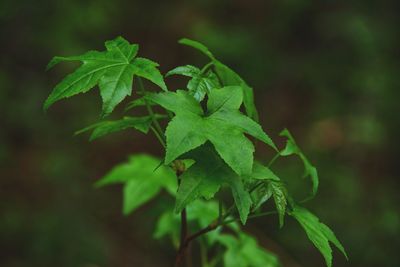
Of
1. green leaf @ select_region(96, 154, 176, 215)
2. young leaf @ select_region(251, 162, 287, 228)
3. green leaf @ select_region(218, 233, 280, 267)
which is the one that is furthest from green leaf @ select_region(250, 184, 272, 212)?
green leaf @ select_region(96, 154, 176, 215)

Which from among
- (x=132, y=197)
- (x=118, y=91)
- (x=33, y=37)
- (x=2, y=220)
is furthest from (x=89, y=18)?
(x=118, y=91)

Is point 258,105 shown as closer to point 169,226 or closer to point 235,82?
point 169,226

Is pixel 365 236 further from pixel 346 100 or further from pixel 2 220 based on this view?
pixel 2 220

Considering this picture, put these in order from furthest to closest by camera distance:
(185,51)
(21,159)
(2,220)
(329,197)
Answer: (185,51) < (21,159) < (329,197) < (2,220)

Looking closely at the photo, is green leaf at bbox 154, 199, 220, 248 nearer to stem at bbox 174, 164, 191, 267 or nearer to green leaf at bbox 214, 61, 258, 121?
stem at bbox 174, 164, 191, 267

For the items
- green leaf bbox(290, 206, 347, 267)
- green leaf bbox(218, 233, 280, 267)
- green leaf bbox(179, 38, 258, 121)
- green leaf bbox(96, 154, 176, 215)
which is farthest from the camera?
green leaf bbox(96, 154, 176, 215)
